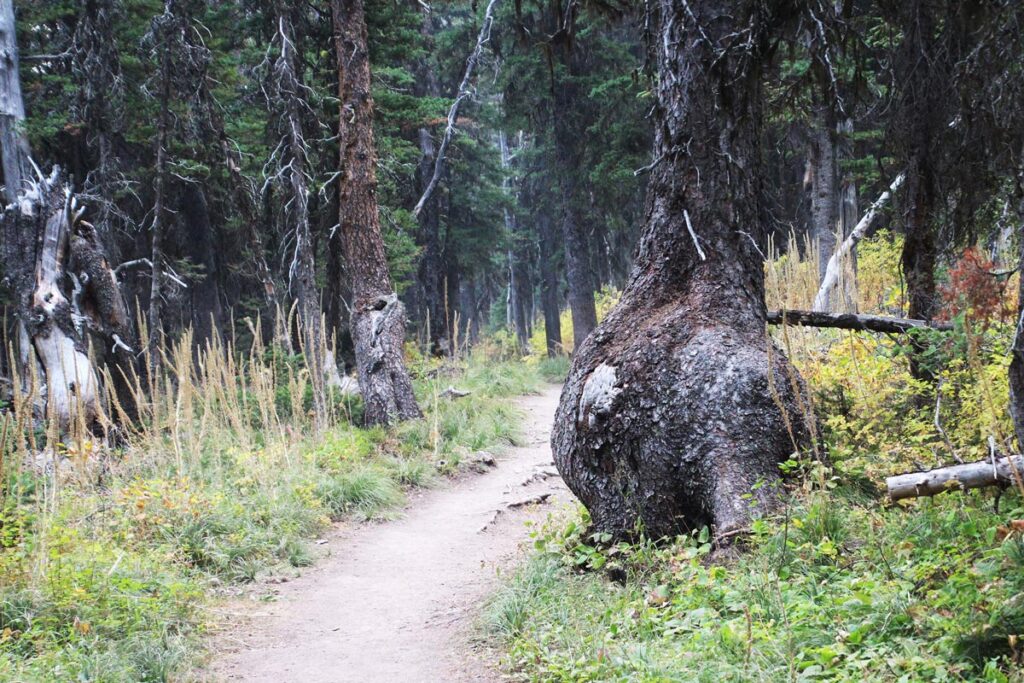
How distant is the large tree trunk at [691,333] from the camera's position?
4602mm

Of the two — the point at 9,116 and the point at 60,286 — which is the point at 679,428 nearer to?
the point at 60,286

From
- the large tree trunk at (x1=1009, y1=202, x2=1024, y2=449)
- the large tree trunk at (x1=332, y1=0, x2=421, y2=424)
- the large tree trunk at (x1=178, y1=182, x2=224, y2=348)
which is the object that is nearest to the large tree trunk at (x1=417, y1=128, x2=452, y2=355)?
the large tree trunk at (x1=178, y1=182, x2=224, y2=348)

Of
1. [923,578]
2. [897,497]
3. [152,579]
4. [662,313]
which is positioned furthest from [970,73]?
[152,579]

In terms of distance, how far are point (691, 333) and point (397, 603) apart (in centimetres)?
302

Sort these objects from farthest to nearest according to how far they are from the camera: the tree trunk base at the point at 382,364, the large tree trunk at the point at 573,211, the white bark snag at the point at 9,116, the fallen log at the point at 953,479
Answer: the large tree trunk at the point at 573,211 → the white bark snag at the point at 9,116 → the tree trunk base at the point at 382,364 → the fallen log at the point at 953,479

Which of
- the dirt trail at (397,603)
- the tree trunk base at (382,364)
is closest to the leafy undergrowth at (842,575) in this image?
the dirt trail at (397,603)

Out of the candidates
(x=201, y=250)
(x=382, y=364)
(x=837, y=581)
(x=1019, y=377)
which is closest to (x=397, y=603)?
(x=837, y=581)

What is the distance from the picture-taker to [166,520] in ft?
20.0

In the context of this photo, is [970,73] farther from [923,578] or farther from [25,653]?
[25,653]

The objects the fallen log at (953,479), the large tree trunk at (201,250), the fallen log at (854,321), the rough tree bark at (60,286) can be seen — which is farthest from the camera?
the large tree trunk at (201,250)

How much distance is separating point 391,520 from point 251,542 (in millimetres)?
1790

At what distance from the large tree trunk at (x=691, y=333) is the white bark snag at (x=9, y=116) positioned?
450 inches

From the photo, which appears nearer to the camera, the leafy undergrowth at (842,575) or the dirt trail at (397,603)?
the leafy undergrowth at (842,575)

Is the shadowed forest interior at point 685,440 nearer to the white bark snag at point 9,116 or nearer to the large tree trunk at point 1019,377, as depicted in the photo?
the large tree trunk at point 1019,377
